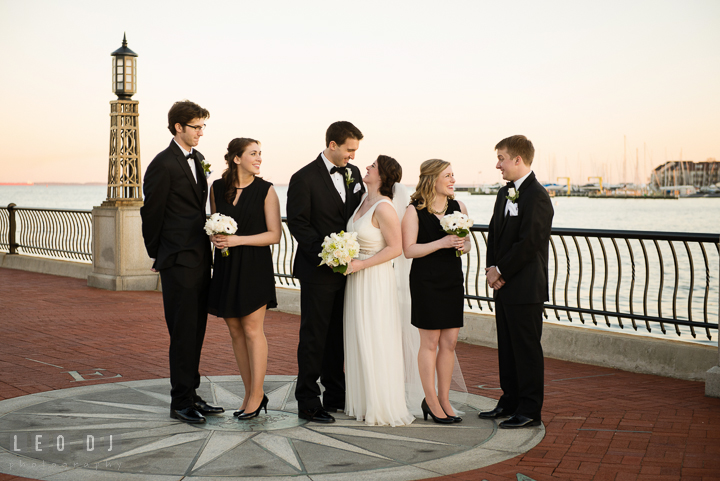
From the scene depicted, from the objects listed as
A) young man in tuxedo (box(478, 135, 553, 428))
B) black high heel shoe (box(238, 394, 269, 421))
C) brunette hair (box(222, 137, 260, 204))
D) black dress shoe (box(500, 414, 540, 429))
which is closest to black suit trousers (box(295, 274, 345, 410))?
black high heel shoe (box(238, 394, 269, 421))

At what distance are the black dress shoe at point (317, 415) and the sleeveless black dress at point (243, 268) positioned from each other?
2.60ft

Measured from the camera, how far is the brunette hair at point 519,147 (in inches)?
197

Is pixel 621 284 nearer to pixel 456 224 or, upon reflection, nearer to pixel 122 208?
pixel 122 208

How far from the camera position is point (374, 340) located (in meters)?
5.08

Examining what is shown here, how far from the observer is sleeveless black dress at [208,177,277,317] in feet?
16.3

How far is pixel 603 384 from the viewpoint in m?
6.43

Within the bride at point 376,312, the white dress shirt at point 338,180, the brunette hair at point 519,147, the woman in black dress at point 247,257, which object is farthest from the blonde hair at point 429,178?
the woman in black dress at point 247,257

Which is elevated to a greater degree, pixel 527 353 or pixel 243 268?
pixel 243 268

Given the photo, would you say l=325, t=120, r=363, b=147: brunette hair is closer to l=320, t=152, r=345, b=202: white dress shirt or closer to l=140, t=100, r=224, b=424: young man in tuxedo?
l=320, t=152, r=345, b=202: white dress shirt

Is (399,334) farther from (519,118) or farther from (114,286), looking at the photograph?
(519,118)

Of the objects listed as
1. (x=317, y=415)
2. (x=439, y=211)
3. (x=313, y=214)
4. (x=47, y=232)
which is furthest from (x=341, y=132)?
(x=47, y=232)

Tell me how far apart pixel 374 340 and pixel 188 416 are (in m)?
1.39

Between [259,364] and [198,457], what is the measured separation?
95 cm

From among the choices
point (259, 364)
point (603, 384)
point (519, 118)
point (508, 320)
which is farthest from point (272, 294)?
point (519, 118)
